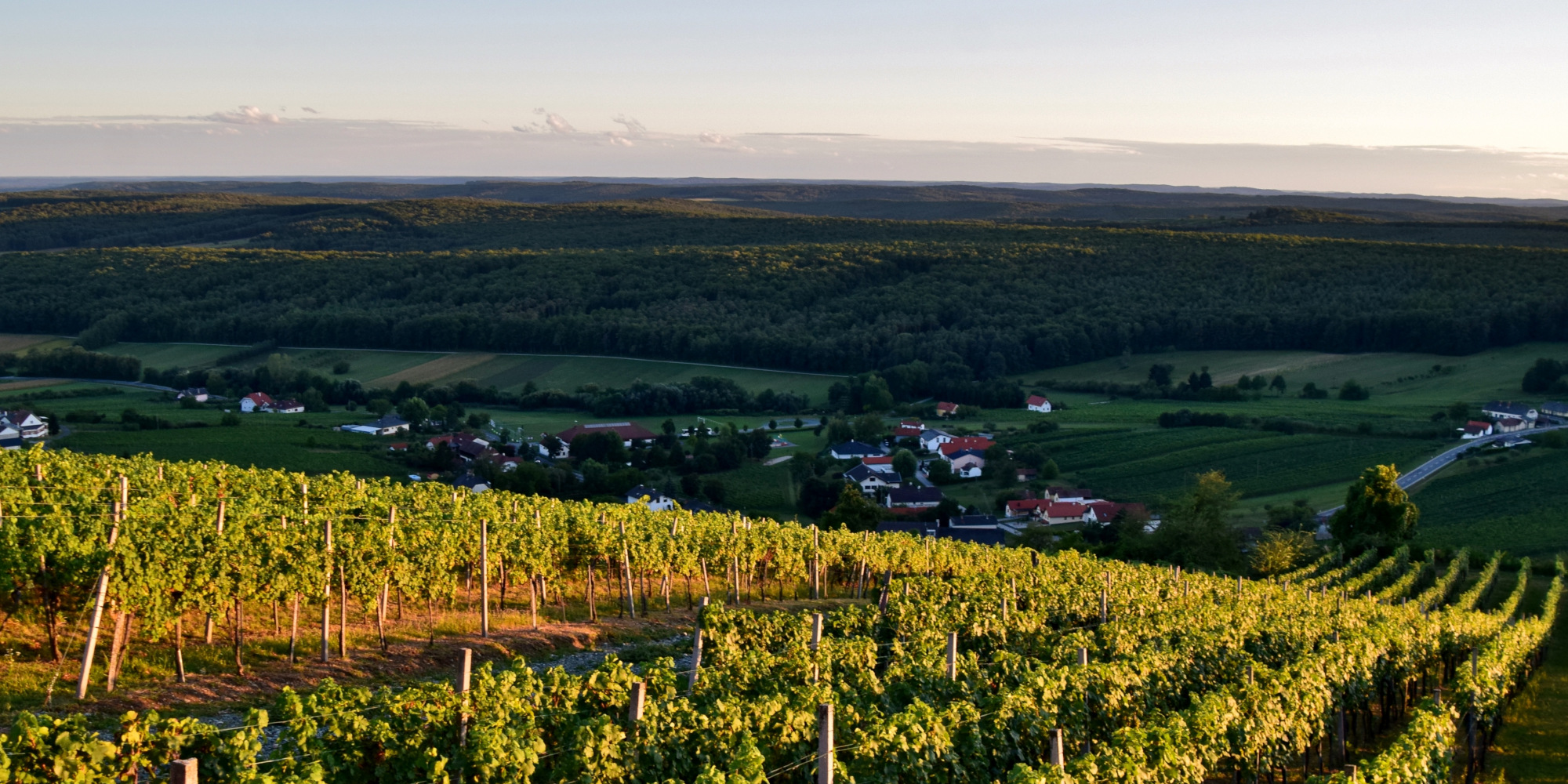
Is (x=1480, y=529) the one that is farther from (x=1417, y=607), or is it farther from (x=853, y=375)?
(x=853, y=375)

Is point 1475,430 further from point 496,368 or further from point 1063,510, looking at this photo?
point 496,368

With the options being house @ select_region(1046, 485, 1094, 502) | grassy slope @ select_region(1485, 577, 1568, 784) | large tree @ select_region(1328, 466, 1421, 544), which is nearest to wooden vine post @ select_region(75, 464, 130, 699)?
grassy slope @ select_region(1485, 577, 1568, 784)

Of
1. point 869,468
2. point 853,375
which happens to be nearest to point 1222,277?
point 853,375

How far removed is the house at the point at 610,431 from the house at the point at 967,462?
19.0 metres

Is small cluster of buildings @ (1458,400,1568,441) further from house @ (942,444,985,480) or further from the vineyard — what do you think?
the vineyard

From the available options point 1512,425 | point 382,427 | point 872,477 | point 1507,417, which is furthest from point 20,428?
point 1507,417

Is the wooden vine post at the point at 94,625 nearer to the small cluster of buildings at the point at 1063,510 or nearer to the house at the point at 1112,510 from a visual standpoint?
the house at the point at 1112,510

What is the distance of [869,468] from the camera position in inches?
2697

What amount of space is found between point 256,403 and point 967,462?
4839cm

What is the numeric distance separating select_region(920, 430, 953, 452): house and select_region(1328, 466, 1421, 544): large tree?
102ft

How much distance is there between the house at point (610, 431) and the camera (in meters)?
71.9

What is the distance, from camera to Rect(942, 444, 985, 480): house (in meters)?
71.9


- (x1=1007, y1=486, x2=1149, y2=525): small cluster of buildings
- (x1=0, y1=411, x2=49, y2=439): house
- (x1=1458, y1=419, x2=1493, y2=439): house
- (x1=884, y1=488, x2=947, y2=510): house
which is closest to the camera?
(x1=0, y1=411, x2=49, y2=439): house

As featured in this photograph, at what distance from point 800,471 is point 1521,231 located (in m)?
134
